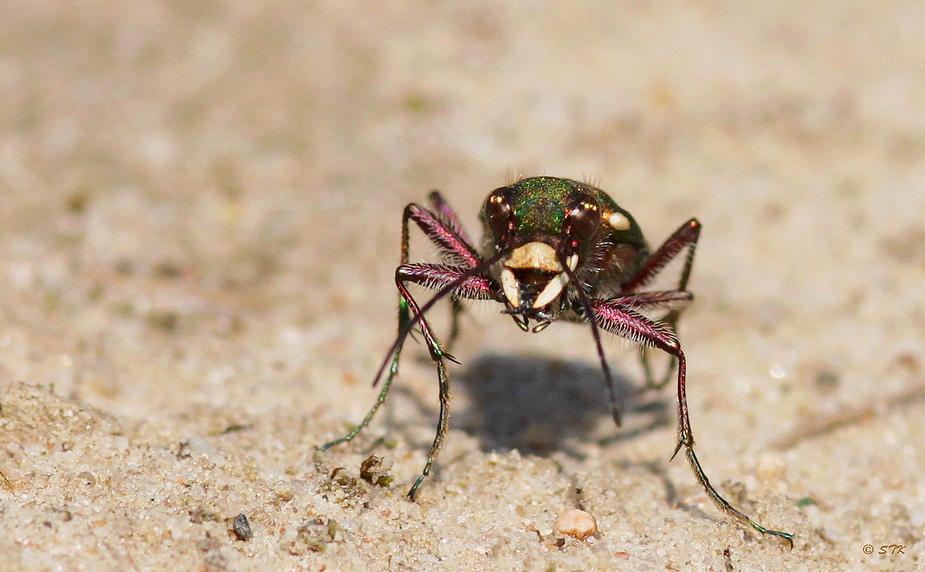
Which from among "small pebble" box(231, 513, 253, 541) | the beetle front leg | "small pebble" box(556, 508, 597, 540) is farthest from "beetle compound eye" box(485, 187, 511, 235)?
"small pebble" box(231, 513, 253, 541)

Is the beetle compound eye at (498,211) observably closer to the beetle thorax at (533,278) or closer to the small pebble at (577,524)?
the beetle thorax at (533,278)

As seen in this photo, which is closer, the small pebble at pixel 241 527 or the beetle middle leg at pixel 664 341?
the small pebble at pixel 241 527

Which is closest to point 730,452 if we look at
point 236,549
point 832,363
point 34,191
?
point 832,363

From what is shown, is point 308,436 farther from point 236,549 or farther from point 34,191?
point 34,191

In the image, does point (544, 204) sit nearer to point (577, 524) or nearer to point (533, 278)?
point (533, 278)

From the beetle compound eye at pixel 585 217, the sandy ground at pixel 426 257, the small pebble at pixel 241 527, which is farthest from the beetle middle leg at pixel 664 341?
the small pebble at pixel 241 527

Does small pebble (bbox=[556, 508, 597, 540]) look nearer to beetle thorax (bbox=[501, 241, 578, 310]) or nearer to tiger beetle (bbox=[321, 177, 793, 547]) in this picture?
→ tiger beetle (bbox=[321, 177, 793, 547])
